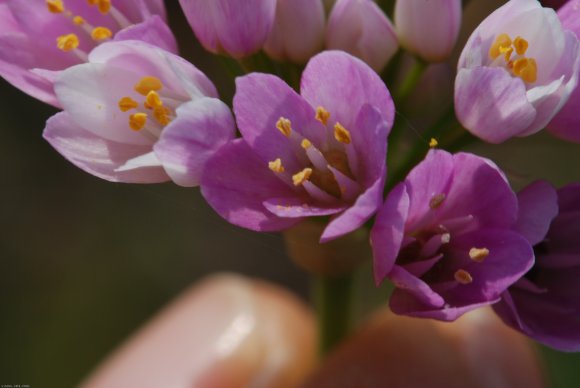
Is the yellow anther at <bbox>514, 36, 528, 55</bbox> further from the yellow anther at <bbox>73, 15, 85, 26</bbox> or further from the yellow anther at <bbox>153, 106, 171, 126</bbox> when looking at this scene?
the yellow anther at <bbox>73, 15, 85, 26</bbox>

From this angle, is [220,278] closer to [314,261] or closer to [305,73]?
[314,261]

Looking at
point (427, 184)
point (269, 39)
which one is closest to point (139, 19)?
point (269, 39)

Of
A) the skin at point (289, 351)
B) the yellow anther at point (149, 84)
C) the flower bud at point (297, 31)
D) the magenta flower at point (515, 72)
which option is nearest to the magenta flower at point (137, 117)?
the yellow anther at point (149, 84)

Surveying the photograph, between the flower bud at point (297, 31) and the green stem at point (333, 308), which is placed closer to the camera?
the flower bud at point (297, 31)

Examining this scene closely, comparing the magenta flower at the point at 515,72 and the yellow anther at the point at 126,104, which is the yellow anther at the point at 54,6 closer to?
the yellow anther at the point at 126,104

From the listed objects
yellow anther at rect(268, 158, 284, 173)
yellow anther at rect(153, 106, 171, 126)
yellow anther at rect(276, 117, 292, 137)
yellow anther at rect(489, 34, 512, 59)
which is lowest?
yellow anther at rect(268, 158, 284, 173)

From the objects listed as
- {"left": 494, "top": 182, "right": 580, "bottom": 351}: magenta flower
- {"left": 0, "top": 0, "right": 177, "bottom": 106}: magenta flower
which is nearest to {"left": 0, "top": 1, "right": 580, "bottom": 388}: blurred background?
{"left": 0, "top": 0, "right": 177, "bottom": 106}: magenta flower

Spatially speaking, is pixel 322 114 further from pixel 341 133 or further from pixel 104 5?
pixel 104 5

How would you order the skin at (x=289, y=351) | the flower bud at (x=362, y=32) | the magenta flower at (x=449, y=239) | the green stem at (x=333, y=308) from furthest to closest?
the skin at (x=289, y=351), the green stem at (x=333, y=308), the flower bud at (x=362, y=32), the magenta flower at (x=449, y=239)
